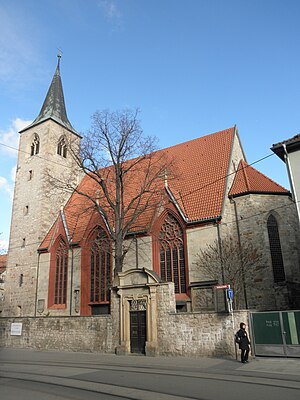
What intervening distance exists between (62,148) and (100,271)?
12822mm

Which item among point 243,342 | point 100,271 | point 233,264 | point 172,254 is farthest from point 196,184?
point 243,342

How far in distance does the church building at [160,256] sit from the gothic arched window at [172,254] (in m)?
0.06

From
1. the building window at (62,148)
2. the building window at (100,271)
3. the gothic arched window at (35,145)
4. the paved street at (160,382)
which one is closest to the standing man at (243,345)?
the paved street at (160,382)

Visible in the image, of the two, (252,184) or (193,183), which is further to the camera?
(193,183)

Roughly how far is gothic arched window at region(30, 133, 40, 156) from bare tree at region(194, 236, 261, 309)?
18.7m

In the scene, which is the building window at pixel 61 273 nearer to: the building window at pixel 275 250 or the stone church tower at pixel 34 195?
the stone church tower at pixel 34 195

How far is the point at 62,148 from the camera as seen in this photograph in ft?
102

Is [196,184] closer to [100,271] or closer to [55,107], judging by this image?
[100,271]

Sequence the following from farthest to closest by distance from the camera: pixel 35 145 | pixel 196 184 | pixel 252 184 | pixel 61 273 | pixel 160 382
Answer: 1. pixel 35 145
2. pixel 61 273
3. pixel 196 184
4. pixel 252 184
5. pixel 160 382

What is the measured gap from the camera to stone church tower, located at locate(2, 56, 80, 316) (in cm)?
2602

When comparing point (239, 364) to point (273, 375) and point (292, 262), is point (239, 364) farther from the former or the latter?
point (292, 262)

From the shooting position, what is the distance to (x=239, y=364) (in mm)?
11852

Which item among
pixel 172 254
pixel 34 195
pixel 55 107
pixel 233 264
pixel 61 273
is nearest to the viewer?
pixel 233 264

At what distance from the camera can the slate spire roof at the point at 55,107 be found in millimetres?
31188
